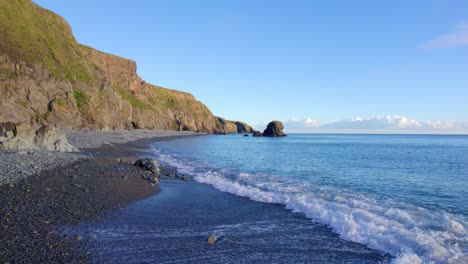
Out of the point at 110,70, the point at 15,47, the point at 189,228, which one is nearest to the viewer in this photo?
the point at 189,228

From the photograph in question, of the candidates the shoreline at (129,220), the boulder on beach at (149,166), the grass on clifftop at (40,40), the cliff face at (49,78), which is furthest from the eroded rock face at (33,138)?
the grass on clifftop at (40,40)

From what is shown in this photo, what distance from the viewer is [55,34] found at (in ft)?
264

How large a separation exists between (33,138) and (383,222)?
27815 mm

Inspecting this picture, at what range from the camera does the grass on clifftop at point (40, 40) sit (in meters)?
62.6

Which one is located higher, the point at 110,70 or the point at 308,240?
the point at 110,70

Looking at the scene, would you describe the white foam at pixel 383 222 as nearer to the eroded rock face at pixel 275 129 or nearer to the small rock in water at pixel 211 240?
the small rock in water at pixel 211 240

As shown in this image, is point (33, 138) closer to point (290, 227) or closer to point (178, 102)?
point (290, 227)

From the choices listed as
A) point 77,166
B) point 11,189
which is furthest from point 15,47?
point 11,189

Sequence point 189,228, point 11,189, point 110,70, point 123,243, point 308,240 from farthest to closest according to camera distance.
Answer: point 110,70, point 11,189, point 189,228, point 308,240, point 123,243

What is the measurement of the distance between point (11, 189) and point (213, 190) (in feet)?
31.7

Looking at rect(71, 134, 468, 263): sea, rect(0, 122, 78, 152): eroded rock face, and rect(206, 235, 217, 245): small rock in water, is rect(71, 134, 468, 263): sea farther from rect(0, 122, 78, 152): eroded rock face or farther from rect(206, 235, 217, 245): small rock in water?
rect(0, 122, 78, 152): eroded rock face

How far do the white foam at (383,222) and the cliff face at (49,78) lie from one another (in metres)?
30.0

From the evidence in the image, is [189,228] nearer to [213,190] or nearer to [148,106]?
[213,190]

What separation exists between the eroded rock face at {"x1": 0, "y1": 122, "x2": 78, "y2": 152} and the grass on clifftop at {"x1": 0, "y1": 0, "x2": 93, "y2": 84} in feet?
126
